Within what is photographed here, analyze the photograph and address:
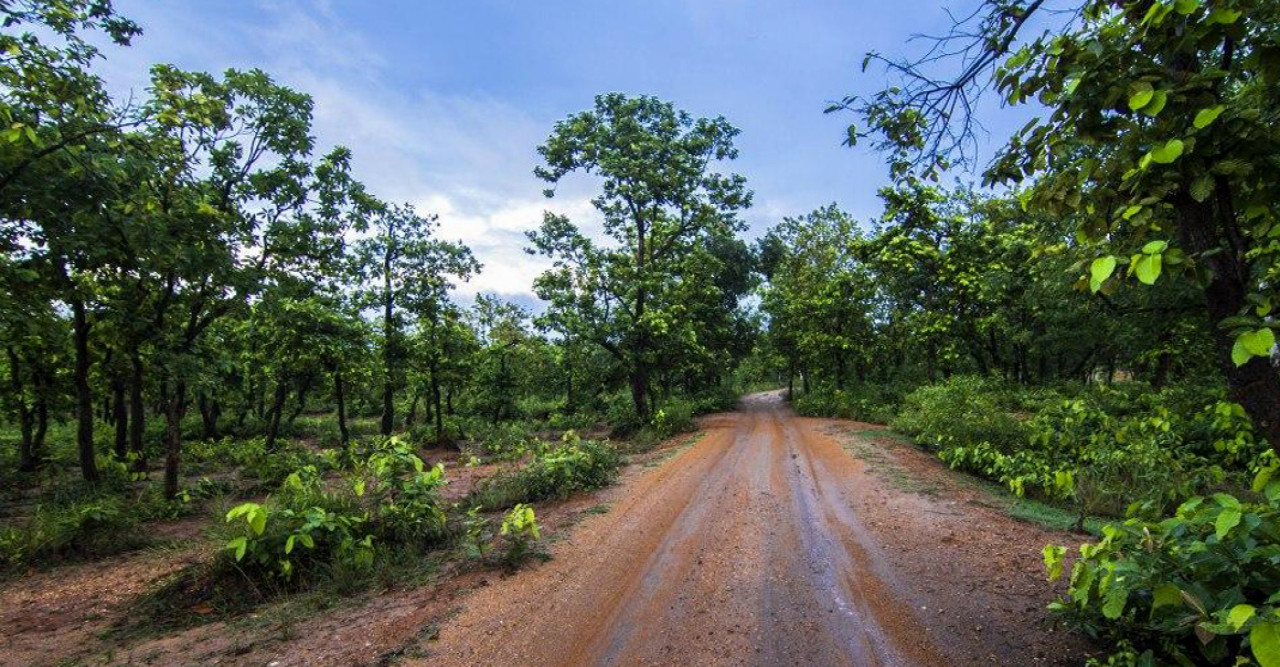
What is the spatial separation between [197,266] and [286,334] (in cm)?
788

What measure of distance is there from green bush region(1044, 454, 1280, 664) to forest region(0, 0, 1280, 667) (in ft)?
0.07

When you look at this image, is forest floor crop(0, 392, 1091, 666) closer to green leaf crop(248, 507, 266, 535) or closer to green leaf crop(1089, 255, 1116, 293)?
green leaf crop(248, 507, 266, 535)

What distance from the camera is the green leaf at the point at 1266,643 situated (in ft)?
5.36

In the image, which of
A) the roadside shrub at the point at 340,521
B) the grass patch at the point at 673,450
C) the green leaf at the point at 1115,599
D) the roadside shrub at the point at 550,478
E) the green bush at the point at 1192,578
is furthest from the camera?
the grass patch at the point at 673,450

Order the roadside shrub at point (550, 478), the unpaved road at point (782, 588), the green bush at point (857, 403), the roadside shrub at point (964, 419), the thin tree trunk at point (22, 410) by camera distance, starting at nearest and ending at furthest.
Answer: the unpaved road at point (782, 588) < the roadside shrub at point (550, 478) < the roadside shrub at point (964, 419) < the thin tree trunk at point (22, 410) < the green bush at point (857, 403)

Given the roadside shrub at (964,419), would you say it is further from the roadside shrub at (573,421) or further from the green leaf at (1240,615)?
the roadside shrub at (573,421)

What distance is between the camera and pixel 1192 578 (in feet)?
8.33

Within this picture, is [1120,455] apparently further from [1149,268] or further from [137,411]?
[137,411]

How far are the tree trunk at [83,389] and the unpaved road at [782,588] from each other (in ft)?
33.4

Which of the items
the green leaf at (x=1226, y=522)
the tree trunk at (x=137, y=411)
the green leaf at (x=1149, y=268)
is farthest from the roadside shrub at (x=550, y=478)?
the green leaf at (x=1149, y=268)

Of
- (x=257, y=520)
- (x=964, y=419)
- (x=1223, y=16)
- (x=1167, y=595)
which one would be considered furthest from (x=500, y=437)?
(x=1223, y=16)

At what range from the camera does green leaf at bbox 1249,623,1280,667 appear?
1.63 m

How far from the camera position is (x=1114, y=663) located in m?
2.90

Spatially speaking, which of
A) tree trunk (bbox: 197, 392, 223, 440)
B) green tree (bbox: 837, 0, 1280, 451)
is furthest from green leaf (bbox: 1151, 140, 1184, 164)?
tree trunk (bbox: 197, 392, 223, 440)
